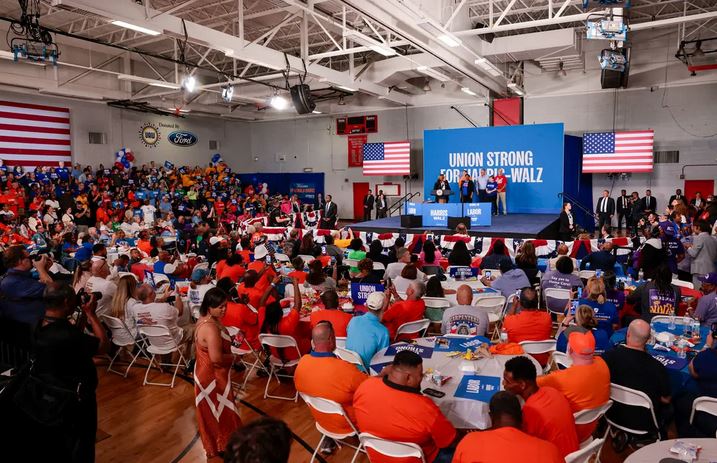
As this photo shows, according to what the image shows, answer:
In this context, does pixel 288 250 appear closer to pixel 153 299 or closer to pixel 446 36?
pixel 153 299

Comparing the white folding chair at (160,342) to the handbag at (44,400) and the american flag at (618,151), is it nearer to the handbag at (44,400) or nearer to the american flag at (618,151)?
the handbag at (44,400)

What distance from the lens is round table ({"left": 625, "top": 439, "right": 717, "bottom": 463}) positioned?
2.53m

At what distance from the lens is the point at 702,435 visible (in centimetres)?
339

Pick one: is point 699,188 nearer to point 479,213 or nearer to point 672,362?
point 479,213

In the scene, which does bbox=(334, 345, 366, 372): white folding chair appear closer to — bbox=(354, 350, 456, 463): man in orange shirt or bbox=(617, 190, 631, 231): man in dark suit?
bbox=(354, 350, 456, 463): man in orange shirt

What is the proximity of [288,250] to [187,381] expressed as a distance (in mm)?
4716

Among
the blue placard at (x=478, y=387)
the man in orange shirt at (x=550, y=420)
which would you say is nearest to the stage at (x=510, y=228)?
the blue placard at (x=478, y=387)

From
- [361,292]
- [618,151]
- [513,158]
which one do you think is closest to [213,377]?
[361,292]

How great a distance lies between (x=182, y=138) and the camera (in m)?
23.3

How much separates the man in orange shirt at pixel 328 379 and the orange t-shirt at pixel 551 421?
117 cm

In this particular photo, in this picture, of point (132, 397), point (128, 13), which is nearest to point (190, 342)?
point (132, 397)

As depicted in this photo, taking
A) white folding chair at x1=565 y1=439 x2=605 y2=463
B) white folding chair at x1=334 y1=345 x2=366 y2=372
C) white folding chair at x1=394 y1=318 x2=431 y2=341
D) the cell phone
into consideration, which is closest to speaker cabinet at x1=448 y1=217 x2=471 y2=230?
white folding chair at x1=394 y1=318 x2=431 y2=341

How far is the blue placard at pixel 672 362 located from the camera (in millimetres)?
3929

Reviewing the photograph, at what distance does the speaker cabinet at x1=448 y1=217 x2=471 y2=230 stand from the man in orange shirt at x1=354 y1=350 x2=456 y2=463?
10.3 m
